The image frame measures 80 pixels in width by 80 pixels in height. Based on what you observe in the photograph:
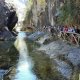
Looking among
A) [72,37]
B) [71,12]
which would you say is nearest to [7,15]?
[71,12]

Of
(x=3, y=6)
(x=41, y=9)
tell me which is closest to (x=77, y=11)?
(x=3, y=6)

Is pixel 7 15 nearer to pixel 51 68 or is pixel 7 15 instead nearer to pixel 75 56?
pixel 75 56

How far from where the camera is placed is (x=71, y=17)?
3628cm

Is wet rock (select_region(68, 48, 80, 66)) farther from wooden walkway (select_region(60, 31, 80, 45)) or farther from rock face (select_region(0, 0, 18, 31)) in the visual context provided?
rock face (select_region(0, 0, 18, 31))

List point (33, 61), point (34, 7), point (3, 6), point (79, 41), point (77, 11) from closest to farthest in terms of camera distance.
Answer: point (33, 61)
point (79, 41)
point (77, 11)
point (3, 6)
point (34, 7)

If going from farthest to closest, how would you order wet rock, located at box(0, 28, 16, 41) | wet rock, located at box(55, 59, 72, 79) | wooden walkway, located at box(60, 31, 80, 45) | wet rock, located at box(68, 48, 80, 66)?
1. wet rock, located at box(0, 28, 16, 41)
2. wooden walkway, located at box(60, 31, 80, 45)
3. wet rock, located at box(68, 48, 80, 66)
4. wet rock, located at box(55, 59, 72, 79)

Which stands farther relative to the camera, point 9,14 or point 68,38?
point 9,14

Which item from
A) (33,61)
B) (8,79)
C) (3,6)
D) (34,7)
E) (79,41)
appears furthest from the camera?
(34,7)

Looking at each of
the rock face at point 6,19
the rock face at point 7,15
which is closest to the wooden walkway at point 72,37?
the rock face at point 6,19

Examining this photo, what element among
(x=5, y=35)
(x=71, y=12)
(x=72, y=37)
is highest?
(x=71, y=12)

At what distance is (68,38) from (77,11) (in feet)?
16.2

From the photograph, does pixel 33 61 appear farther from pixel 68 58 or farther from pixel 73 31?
pixel 73 31

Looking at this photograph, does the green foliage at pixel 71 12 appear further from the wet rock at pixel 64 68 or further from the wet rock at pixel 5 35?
the wet rock at pixel 5 35

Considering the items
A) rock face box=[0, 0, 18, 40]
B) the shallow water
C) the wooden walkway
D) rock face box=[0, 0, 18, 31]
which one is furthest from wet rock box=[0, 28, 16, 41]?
the shallow water
